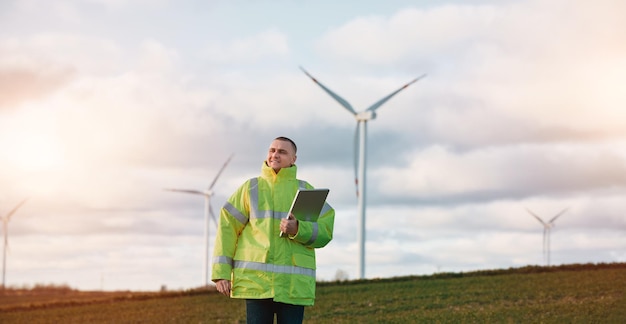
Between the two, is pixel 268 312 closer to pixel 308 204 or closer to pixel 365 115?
pixel 308 204

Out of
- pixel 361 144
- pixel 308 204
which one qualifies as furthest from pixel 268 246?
pixel 361 144

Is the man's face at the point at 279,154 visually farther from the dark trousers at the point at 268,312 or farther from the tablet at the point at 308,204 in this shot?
the dark trousers at the point at 268,312

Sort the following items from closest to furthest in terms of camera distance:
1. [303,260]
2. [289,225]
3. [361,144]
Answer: [289,225] → [303,260] → [361,144]

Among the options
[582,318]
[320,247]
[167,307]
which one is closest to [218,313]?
[167,307]

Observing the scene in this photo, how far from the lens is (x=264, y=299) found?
7.81 meters

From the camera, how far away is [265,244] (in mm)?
7793

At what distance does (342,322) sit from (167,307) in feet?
27.0

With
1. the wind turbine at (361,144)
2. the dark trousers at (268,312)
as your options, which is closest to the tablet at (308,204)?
the dark trousers at (268,312)

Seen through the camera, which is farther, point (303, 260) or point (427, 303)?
point (427, 303)

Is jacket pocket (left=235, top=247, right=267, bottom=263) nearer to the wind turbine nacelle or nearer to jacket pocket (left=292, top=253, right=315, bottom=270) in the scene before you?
jacket pocket (left=292, top=253, right=315, bottom=270)

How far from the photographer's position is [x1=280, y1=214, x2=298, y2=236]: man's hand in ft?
25.0

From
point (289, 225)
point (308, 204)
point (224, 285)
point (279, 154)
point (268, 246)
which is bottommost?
point (224, 285)

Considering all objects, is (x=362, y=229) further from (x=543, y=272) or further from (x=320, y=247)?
(x=320, y=247)

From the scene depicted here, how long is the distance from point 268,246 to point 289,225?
296 millimetres
